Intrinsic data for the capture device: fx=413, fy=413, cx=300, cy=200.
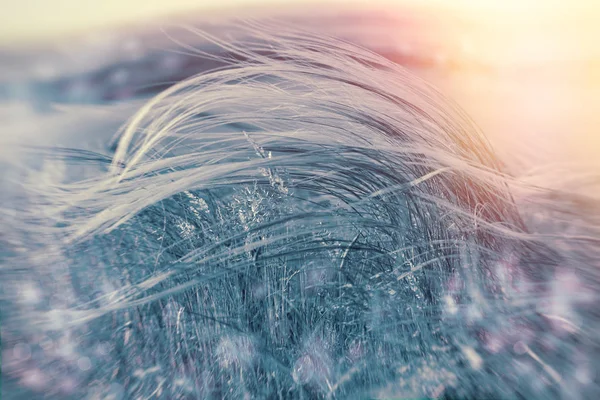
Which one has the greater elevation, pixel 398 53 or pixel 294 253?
pixel 398 53

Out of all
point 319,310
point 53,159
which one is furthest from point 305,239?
point 53,159

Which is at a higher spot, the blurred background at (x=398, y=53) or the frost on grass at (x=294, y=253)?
the blurred background at (x=398, y=53)

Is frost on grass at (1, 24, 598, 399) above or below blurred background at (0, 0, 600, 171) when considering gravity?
below
